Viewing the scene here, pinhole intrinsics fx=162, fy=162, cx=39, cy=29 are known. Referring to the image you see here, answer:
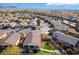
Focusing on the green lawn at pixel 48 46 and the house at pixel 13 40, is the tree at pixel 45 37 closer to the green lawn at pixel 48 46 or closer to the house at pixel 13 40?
the green lawn at pixel 48 46

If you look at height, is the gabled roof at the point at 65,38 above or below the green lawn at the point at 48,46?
above

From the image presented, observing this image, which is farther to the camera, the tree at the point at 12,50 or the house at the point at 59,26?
the house at the point at 59,26

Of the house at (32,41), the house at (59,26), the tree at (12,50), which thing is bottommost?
the tree at (12,50)

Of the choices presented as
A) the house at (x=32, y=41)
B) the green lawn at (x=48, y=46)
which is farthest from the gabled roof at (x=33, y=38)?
the green lawn at (x=48, y=46)

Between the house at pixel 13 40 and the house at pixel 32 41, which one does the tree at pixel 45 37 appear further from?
the house at pixel 13 40

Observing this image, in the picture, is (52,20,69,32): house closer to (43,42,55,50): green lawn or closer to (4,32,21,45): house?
(43,42,55,50): green lawn

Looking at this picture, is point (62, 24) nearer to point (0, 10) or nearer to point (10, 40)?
point (10, 40)
